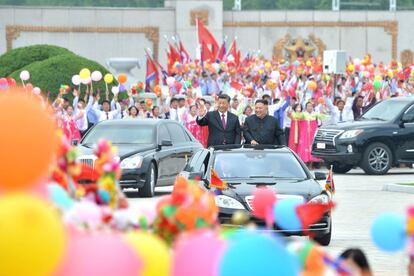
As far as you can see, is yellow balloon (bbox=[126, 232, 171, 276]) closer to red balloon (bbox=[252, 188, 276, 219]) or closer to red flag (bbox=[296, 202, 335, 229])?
red balloon (bbox=[252, 188, 276, 219])

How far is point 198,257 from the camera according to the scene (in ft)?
10.8

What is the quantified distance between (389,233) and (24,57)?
129 feet

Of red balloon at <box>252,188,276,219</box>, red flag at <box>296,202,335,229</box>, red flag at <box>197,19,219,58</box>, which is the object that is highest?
red flag at <box>197,19,219,58</box>

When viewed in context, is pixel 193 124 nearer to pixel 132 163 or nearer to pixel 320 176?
pixel 132 163

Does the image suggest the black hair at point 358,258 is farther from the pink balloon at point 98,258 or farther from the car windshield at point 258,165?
the car windshield at point 258,165

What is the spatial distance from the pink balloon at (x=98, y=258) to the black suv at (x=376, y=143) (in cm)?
2518

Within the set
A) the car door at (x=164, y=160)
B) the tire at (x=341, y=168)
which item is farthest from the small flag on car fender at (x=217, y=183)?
the tire at (x=341, y=168)

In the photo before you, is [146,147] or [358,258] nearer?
[358,258]

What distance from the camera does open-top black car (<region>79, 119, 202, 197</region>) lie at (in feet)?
70.4

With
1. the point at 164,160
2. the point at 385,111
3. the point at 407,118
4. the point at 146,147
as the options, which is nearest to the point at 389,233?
the point at 146,147

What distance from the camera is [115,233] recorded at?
347 centimetres

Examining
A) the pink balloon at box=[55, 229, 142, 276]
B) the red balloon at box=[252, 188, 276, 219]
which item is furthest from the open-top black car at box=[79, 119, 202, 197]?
the pink balloon at box=[55, 229, 142, 276]

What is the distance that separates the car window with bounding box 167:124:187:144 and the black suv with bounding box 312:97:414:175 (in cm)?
579

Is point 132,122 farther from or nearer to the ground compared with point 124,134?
farther from the ground
